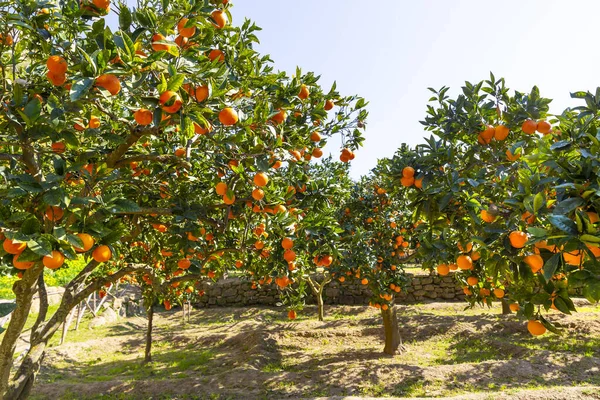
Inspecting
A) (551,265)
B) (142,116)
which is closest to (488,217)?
(551,265)

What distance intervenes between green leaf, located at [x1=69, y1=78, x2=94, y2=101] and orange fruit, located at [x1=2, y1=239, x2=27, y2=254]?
0.77m

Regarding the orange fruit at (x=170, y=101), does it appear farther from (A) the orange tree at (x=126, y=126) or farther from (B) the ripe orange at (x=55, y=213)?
(B) the ripe orange at (x=55, y=213)

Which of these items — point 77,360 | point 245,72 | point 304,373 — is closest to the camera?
point 245,72

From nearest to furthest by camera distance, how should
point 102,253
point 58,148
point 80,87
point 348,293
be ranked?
point 80,87, point 102,253, point 58,148, point 348,293

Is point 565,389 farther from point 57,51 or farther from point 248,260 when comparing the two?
point 57,51

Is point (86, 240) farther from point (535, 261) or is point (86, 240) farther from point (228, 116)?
point (535, 261)

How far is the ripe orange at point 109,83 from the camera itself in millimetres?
1831

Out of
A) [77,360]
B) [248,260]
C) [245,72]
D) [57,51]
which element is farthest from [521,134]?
[77,360]

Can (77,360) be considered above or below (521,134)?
below

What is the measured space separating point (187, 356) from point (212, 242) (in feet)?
20.1

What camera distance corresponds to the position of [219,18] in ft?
9.43

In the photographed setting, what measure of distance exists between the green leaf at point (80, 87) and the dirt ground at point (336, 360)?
549cm

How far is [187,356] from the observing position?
362 inches

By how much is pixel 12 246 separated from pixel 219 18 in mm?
2203
